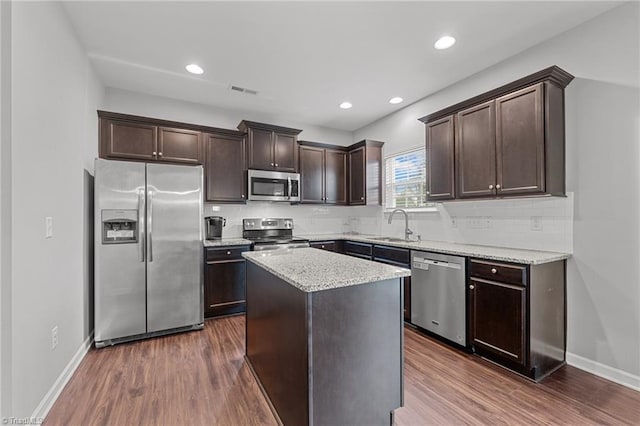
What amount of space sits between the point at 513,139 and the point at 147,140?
3.85 m

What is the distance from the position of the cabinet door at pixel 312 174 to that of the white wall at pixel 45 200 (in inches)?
106

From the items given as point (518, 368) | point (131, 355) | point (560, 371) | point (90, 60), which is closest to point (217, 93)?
point (90, 60)

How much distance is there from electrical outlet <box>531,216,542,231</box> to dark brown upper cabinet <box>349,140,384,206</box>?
217 centimetres

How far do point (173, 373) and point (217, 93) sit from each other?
3.11 metres

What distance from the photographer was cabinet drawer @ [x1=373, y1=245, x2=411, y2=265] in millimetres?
3248

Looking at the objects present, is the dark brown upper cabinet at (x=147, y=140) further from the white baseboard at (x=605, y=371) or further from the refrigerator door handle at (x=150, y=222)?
the white baseboard at (x=605, y=371)

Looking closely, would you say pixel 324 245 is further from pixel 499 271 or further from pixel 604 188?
pixel 604 188

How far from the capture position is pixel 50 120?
198 cm

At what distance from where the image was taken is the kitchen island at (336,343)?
4.69 feet

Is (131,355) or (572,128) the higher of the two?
(572,128)

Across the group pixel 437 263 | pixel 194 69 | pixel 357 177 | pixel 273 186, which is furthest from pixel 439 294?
pixel 194 69

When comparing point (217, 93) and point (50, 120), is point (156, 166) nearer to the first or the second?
point (50, 120)

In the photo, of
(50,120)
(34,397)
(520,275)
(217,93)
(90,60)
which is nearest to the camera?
(34,397)

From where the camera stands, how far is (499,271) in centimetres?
236
